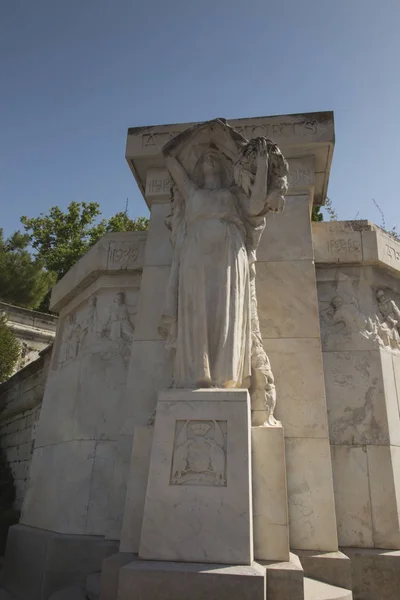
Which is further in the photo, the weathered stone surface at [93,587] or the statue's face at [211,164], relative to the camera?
the statue's face at [211,164]

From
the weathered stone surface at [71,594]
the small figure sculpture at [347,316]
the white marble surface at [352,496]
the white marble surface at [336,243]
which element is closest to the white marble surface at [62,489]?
the weathered stone surface at [71,594]

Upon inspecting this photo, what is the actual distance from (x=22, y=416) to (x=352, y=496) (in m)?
7.22

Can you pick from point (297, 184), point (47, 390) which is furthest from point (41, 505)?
point (297, 184)

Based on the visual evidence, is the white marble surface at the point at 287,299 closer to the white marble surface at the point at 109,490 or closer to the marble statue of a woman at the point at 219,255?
the marble statue of a woman at the point at 219,255

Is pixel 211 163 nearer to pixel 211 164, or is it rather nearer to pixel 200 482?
pixel 211 164

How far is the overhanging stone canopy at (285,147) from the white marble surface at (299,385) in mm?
2241

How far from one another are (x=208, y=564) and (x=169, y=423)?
1.09 m

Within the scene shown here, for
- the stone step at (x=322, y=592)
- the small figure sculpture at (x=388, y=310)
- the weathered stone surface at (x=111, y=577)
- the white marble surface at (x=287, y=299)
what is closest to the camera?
the weathered stone surface at (x=111, y=577)

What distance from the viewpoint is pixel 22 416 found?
32.6 ft

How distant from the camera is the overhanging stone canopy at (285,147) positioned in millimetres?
6480

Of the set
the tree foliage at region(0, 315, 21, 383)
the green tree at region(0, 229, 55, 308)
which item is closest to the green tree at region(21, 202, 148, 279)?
the green tree at region(0, 229, 55, 308)

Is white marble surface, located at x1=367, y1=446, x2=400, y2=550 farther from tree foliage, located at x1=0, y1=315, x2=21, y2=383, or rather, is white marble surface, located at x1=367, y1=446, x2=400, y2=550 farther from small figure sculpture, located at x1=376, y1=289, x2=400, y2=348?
tree foliage, located at x1=0, y1=315, x2=21, y2=383

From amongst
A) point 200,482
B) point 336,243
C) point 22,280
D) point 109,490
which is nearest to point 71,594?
point 109,490

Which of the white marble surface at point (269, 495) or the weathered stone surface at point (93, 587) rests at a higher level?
the white marble surface at point (269, 495)
